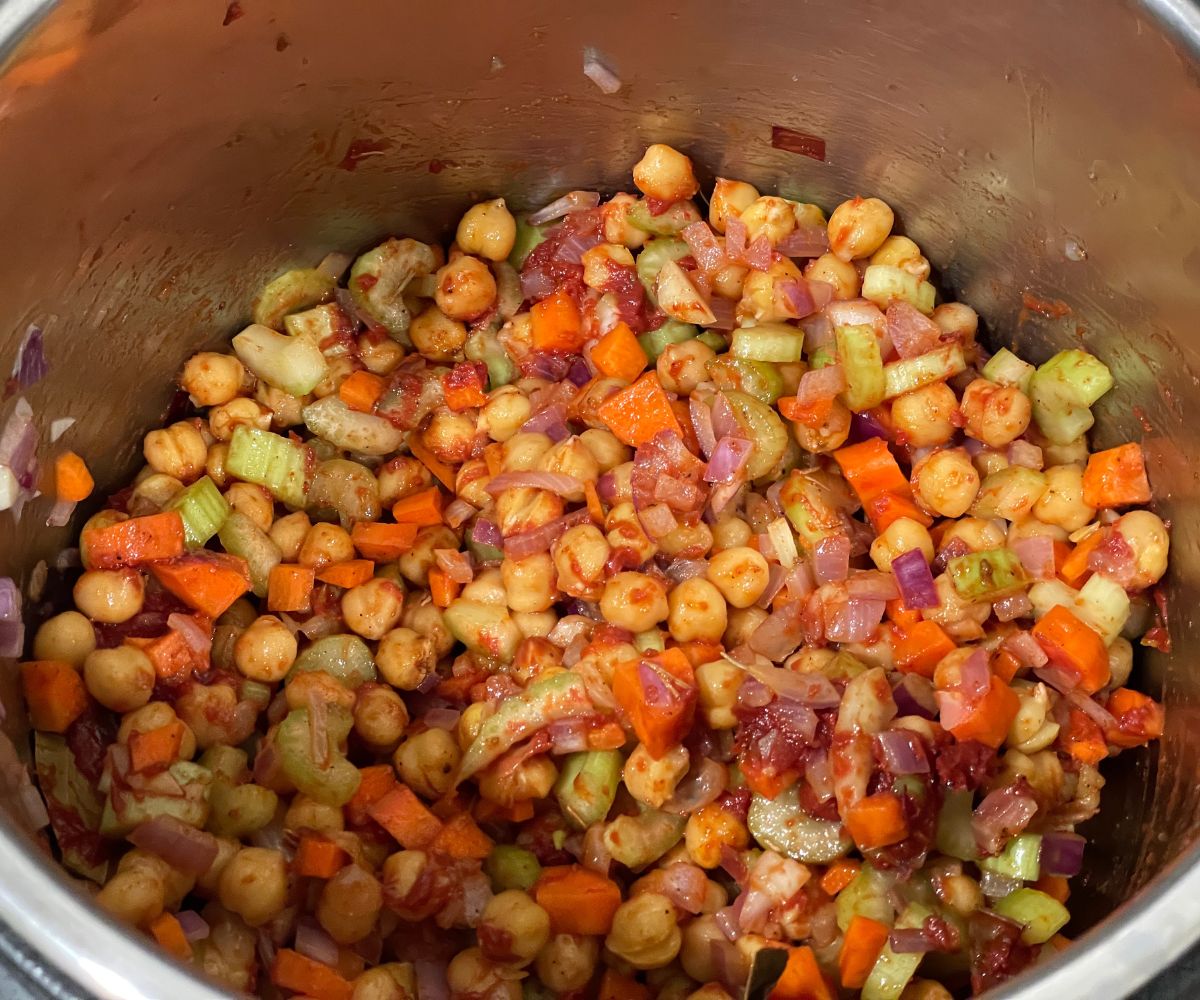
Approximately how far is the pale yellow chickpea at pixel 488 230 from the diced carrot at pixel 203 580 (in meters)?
0.99

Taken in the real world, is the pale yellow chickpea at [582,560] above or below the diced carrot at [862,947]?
above

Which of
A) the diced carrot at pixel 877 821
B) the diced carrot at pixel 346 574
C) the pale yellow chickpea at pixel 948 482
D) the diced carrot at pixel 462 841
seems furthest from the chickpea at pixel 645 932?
the pale yellow chickpea at pixel 948 482

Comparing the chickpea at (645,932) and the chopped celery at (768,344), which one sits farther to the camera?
the chopped celery at (768,344)

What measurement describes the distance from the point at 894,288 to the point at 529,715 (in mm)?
1303

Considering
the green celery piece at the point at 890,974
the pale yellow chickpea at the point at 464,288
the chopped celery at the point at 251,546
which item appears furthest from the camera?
the pale yellow chickpea at the point at 464,288

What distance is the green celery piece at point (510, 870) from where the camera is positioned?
2418 millimetres

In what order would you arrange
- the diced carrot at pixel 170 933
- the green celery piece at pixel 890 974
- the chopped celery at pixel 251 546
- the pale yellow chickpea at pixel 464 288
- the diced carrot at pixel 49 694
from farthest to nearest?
the pale yellow chickpea at pixel 464 288 < the chopped celery at pixel 251 546 < the diced carrot at pixel 49 694 < the green celery piece at pixel 890 974 < the diced carrot at pixel 170 933

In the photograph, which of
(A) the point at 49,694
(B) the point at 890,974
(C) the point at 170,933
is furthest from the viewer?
(A) the point at 49,694

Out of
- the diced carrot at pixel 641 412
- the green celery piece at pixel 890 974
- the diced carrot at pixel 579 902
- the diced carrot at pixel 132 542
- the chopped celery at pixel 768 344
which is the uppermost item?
the chopped celery at pixel 768 344

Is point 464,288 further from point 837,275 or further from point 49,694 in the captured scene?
point 49,694

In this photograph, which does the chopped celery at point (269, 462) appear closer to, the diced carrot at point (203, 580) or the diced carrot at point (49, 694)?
the diced carrot at point (203, 580)

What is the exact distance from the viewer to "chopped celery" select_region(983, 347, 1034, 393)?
265 centimetres

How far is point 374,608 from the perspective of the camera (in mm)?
2619

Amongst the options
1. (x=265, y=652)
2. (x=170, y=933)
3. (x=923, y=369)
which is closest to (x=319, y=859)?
(x=170, y=933)
